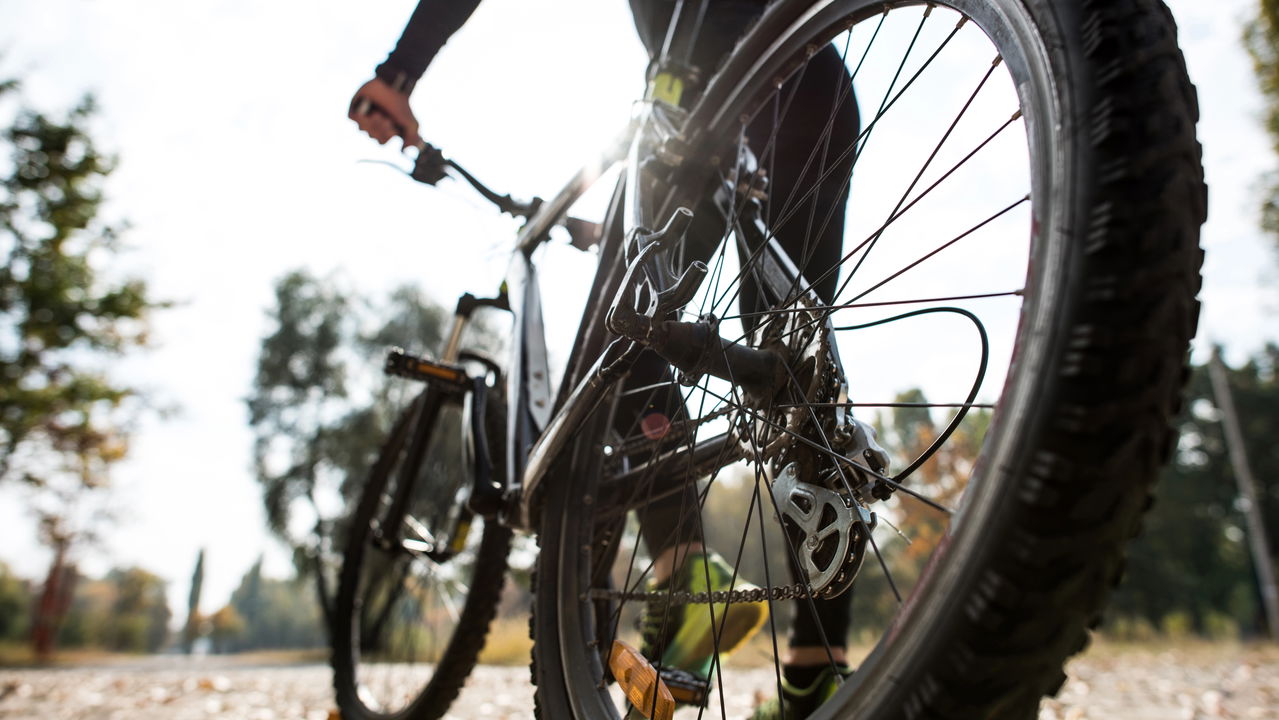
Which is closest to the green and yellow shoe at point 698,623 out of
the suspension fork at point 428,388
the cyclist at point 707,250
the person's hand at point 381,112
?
the cyclist at point 707,250

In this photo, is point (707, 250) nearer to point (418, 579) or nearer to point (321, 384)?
point (418, 579)

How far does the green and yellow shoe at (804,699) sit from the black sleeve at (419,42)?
5.40ft

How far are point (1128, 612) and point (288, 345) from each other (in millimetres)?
29708

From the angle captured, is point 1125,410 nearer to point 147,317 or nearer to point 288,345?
point 147,317

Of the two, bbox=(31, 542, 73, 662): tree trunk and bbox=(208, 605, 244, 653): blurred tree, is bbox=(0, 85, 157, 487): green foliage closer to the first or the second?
bbox=(31, 542, 73, 662): tree trunk

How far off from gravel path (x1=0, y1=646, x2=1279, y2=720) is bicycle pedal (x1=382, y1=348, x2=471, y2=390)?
1.19 m

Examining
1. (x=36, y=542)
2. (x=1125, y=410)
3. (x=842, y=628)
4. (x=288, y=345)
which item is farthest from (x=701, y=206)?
(x=288, y=345)

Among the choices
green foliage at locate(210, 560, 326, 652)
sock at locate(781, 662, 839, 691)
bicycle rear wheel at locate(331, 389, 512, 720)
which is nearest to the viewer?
sock at locate(781, 662, 839, 691)

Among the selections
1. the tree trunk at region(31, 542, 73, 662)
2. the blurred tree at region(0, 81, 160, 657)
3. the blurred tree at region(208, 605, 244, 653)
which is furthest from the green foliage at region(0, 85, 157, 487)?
the blurred tree at region(208, 605, 244, 653)

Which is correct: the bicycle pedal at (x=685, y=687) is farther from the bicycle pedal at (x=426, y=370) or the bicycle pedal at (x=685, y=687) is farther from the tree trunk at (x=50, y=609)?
the tree trunk at (x=50, y=609)

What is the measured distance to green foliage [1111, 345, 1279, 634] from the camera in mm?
27562

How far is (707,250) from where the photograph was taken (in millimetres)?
1609

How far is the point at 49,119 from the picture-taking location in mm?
13875

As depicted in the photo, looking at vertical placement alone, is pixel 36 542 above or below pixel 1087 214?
above
